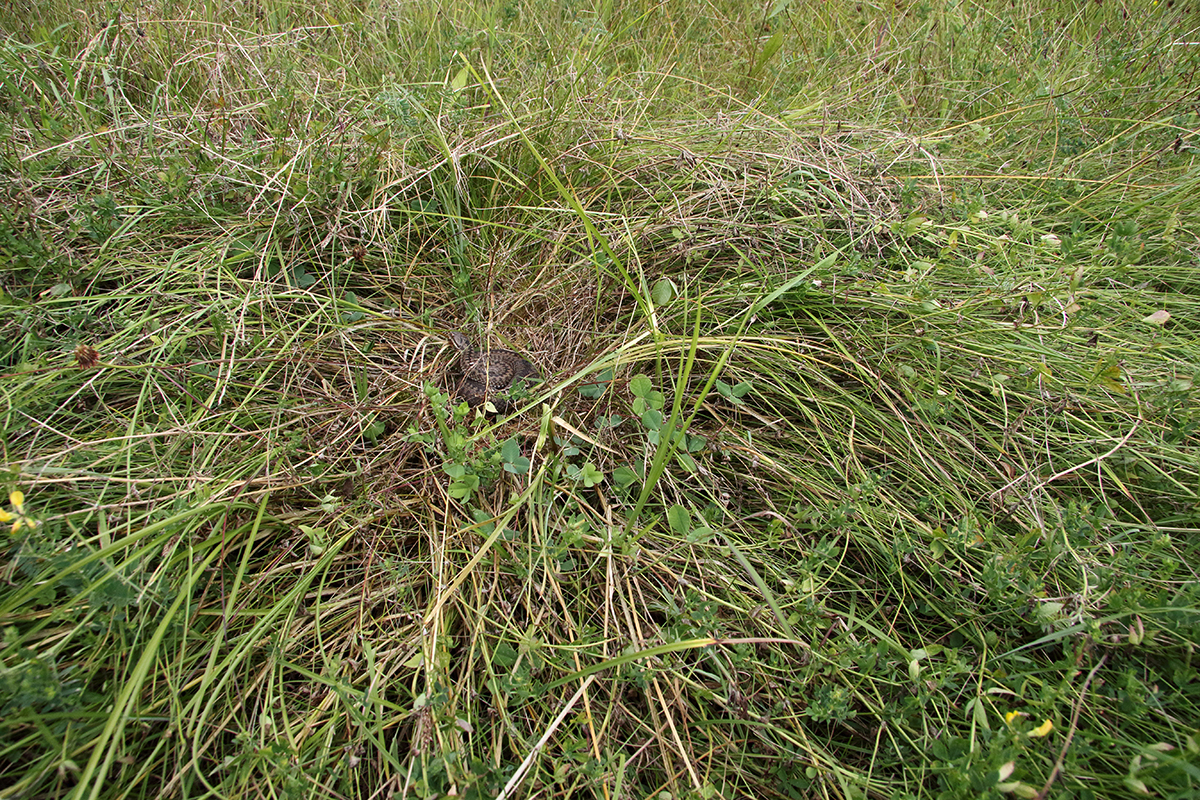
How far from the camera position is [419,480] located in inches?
60.8

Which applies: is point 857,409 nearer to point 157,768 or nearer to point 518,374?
point 518,374

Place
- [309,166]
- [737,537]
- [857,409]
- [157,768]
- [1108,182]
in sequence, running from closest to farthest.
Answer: [157,768]
[737,537]
[857,409]
[309,166]
[1108,182]

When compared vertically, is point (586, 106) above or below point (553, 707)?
above

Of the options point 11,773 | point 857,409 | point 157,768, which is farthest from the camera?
point 857,409

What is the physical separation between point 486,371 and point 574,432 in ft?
1.03

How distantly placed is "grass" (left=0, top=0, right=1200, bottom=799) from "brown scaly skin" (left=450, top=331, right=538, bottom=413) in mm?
60

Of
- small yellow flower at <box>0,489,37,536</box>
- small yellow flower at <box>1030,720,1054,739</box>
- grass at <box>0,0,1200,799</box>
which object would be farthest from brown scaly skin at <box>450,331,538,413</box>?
small yellow flower at <box>1030,720,1054,739</box>

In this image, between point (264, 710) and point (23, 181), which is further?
point (23, 181)

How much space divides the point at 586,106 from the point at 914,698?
1.87m

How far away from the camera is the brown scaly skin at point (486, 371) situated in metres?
1.66

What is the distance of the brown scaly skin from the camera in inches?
65.4

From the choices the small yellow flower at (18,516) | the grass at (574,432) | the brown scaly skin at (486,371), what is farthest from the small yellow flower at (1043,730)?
the small yellow flower at (18,516)

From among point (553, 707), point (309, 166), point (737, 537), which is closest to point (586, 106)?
point (309, 166)

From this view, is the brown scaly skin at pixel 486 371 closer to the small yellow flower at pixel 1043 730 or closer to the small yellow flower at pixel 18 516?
the small yellow flower at pixel 18 516
